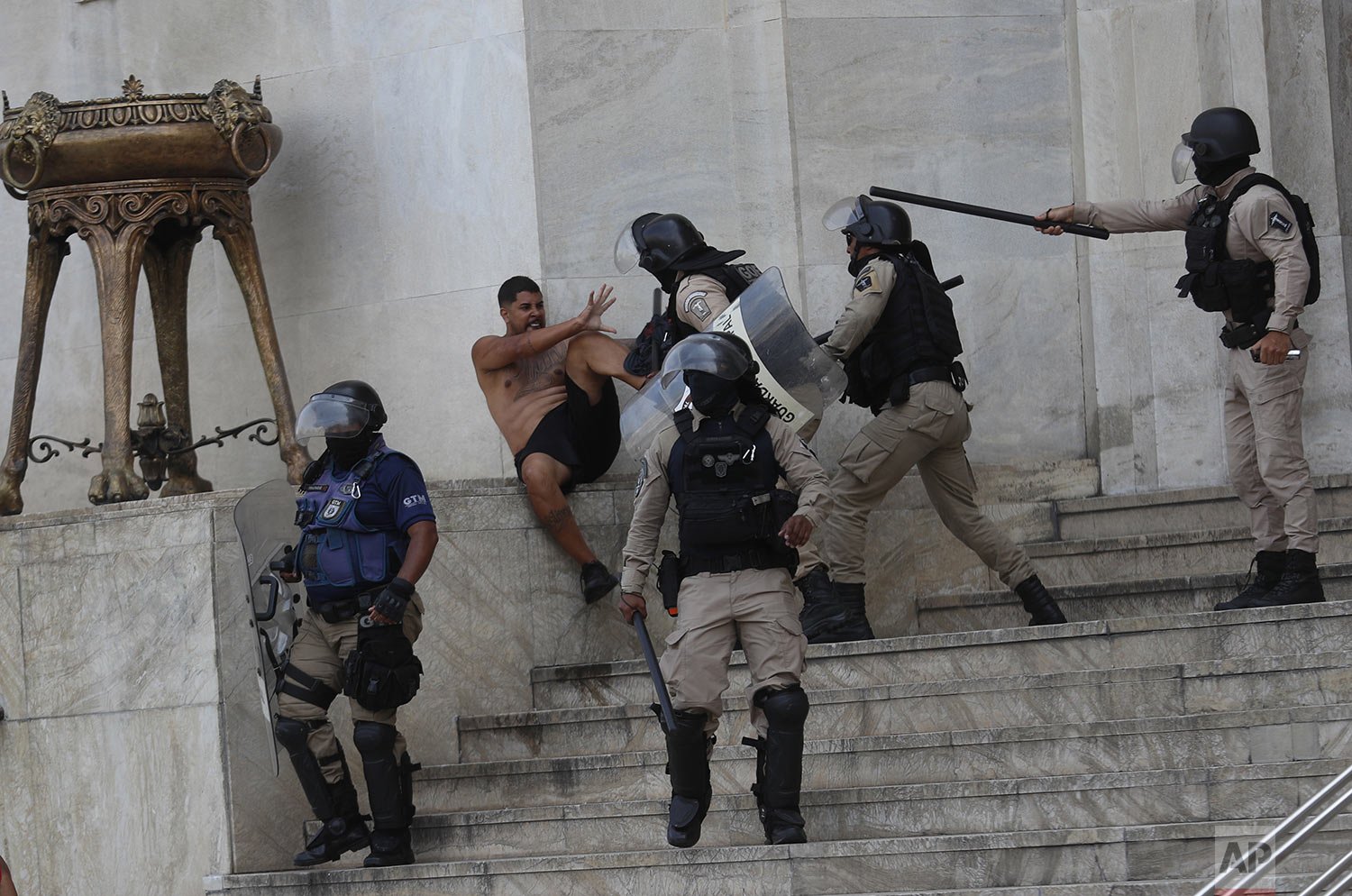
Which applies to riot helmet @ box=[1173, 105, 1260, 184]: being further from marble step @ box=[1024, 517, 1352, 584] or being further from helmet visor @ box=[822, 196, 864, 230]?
marble step @ box=[1024, 517, 1352, 584]

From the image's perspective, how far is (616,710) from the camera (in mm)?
8109

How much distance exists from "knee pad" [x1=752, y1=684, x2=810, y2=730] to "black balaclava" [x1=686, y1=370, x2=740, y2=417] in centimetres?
100

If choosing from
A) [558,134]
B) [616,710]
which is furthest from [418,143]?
[616,710]

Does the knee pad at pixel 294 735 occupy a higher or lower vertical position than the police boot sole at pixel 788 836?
higher

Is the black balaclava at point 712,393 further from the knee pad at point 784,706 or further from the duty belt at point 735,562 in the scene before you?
Result: the knee pad at point 784,706

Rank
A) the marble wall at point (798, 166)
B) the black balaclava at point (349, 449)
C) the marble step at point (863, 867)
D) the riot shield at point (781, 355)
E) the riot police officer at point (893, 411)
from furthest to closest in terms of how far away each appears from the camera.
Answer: the marble wall at point (798, 166) → the riot police officer at point (893, 411) → the riot shield at point (781, 355) → the black balaclava at point (349, 449) → the marble step at point (863, 867)

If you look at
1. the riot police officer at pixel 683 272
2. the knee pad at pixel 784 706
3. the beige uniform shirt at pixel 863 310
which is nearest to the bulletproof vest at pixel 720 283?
the riot police officer at pixel 683 272

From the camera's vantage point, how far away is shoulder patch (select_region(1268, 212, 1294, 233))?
25.2ft

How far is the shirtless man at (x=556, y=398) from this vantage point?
29.1 ft

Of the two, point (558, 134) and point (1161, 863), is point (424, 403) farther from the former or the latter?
point (1161, 863)

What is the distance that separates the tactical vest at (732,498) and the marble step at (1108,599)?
220 cm

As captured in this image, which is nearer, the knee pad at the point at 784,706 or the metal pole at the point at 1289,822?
the metal pole at the point at 1289,822

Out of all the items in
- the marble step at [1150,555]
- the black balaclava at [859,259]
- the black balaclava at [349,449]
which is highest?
the black balaclava at [859,259]

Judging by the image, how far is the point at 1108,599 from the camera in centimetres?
857
